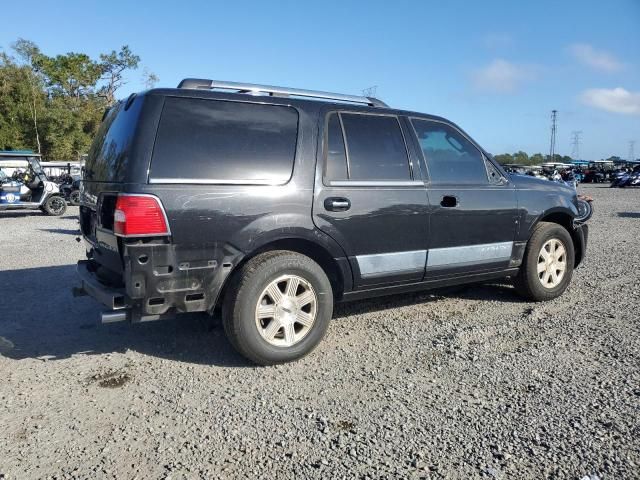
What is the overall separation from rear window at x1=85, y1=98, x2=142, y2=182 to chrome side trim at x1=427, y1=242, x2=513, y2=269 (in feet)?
8.69

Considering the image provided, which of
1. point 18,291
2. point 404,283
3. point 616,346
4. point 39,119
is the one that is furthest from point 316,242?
point 39,119

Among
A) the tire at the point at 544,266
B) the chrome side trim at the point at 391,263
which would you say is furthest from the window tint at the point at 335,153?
the tire at the point at 544,266

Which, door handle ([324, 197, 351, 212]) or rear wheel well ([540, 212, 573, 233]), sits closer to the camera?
door handle ([324, 197, 351, 212])

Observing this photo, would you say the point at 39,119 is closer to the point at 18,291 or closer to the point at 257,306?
the point at 18,291

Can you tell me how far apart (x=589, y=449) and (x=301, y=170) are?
8.39 ft

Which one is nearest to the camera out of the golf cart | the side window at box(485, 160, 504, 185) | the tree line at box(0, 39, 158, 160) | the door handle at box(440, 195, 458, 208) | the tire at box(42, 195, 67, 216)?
the door handle at box(440, 195, 458, 208)

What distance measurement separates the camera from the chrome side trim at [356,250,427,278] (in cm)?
421

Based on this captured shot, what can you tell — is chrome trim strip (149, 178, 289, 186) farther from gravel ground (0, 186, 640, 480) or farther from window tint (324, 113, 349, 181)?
gravel ground (0, 186, 640, 480)

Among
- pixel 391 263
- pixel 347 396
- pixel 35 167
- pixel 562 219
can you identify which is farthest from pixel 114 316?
pixel 35 167

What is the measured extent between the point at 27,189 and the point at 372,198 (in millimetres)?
15002

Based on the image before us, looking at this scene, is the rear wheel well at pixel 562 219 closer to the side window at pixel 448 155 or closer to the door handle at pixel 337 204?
the side window at pixel 448 155

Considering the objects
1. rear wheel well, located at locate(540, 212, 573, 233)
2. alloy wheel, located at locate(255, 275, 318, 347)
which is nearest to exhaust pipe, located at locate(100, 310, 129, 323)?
alloy wheel, located at locate(255, 275, 318, 347)

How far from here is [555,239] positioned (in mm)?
5453

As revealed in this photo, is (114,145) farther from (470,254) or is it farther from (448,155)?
(470,254)
